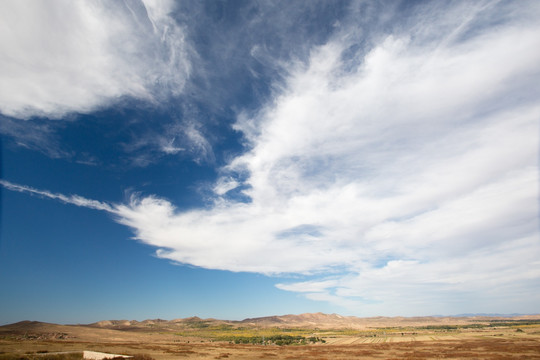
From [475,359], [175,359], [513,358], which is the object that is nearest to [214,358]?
[175,359]

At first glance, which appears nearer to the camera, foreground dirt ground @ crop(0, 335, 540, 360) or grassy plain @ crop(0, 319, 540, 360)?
foreground dirt ground @ crop(0, 335, 540, 360)

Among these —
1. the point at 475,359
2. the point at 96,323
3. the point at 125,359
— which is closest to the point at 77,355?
the point at 125,359

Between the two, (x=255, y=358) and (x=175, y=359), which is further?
(x=255, y=358)

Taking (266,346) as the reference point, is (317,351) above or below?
above

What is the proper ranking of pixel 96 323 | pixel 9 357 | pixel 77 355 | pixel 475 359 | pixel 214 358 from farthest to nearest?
pixel 96 323
pixel 214 358
pixel 475 359
pixel 77 355
pixel 9 357

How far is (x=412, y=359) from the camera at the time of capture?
144 feet

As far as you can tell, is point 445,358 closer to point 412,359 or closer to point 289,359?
point 412,359

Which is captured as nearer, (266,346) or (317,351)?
(317,351)

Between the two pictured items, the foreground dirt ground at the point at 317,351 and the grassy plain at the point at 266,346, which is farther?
the grassy plain at the point at 266,346

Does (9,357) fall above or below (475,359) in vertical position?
above

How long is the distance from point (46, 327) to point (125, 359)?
111364 millimetres

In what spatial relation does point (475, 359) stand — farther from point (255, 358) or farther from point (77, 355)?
point (77, 355)

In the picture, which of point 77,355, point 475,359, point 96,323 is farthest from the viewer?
point 96,323

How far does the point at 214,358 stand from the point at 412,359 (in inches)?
1295
